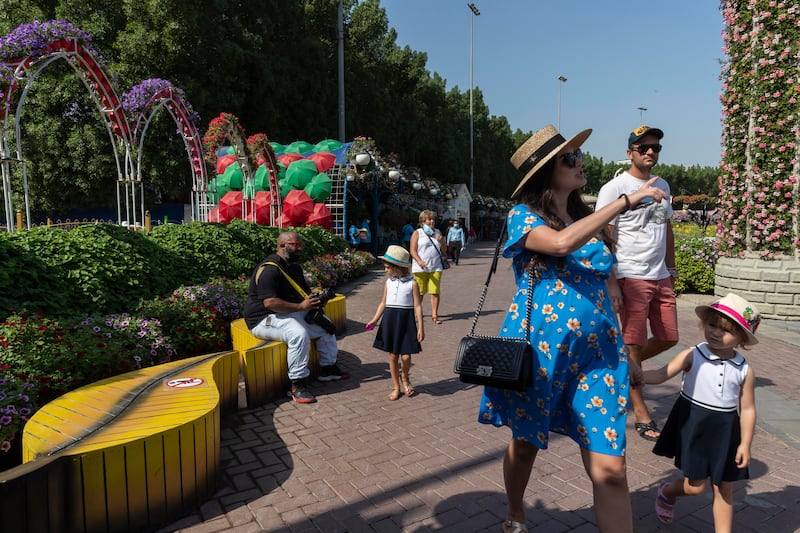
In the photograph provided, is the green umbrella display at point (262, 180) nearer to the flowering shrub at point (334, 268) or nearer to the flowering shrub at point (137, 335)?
the flowering shrub at point (334, 268)

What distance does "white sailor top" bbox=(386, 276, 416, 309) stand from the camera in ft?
Answer: 16.0

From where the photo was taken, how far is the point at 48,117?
68.2 ft

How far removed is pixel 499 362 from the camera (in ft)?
7.13

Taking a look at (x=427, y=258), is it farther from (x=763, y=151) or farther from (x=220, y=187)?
(x=220, y=187)

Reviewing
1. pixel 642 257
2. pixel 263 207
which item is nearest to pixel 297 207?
pixel 263 207

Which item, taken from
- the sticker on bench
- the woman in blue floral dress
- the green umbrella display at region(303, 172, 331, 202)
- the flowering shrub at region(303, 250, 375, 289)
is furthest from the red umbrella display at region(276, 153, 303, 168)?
the woman in blue floral dress

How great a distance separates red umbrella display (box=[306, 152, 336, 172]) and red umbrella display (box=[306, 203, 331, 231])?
134cm

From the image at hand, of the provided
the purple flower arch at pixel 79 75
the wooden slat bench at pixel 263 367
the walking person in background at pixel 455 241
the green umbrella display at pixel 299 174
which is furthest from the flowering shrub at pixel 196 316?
the walking person in background at pixel 455 241

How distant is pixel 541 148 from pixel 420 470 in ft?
7.09

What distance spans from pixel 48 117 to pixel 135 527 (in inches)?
906

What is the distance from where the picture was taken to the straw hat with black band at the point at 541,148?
2.30 metres

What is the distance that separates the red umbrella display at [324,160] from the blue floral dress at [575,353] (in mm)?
15234

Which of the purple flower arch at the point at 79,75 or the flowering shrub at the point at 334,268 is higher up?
the purple flower arch at the point at 79,75

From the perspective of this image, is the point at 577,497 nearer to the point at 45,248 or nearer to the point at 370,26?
the point at 45,248
